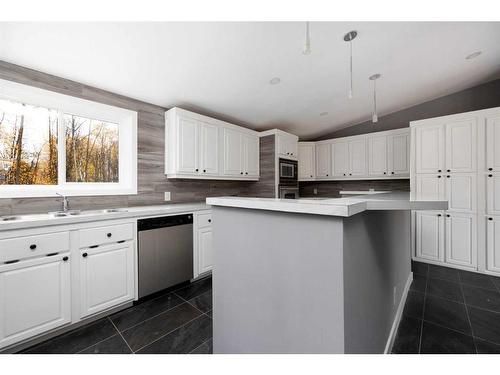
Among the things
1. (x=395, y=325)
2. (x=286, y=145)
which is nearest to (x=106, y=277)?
(x=395, y=325)

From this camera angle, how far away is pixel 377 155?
3988 mm

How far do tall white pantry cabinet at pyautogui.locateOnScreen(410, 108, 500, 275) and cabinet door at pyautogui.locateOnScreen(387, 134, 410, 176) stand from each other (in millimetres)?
457

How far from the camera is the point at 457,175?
300cm

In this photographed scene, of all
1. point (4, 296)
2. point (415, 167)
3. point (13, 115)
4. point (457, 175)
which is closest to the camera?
point (4, 296)

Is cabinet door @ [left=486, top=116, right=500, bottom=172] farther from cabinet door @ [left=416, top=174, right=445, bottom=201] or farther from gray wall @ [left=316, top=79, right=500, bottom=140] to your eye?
gray wall @ [left=316, top=79, right=500, bottom=140]

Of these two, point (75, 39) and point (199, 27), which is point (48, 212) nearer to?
point (75, 39)

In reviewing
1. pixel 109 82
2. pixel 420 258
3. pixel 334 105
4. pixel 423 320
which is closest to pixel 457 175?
pixel 420 258

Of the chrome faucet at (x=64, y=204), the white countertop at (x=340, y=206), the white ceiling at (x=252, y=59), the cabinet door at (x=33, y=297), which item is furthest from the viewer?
the chrome faucet at (x=64, y=204)

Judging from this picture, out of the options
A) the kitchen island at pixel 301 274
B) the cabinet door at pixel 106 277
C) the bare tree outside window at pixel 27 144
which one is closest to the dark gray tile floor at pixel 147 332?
the cabinet door at pixel 106 277

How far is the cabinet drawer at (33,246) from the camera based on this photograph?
1.43 m

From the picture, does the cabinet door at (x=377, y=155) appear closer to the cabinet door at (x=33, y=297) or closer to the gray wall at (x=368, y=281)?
the gray wall at (x=368, y=281)

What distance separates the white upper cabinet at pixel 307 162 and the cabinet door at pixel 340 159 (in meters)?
0.41

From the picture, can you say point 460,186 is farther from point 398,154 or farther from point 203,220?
point 203,220

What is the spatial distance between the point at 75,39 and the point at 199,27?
0.94m
